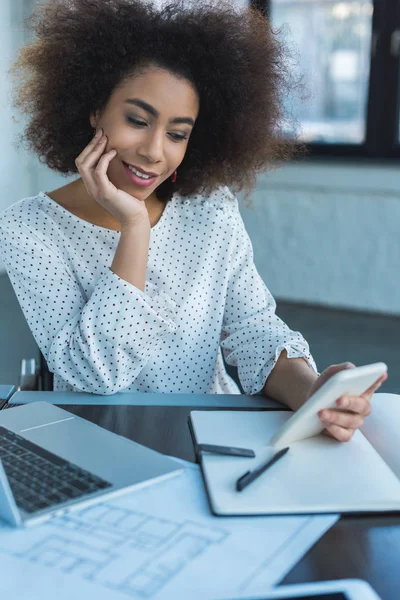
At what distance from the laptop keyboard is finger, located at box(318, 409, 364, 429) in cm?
26

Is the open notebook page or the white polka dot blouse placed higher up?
the white polka dot blouse

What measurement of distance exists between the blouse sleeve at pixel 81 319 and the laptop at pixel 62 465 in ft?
0.65

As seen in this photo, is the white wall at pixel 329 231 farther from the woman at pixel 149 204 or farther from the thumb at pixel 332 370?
the thumb at pixel 332 370

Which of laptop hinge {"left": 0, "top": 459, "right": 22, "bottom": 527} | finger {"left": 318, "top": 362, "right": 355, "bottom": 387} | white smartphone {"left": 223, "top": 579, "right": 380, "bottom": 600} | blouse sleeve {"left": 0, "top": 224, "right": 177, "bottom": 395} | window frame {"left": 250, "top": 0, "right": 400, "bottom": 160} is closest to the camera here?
white smartphone {"left": 223, "top": 579, "right": 380, "bottom": 600}

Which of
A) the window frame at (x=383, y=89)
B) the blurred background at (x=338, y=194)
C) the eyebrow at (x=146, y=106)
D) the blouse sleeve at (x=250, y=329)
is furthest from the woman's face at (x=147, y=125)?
the window frame at (x=383, y=89)

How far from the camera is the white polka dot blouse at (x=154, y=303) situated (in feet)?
3.78

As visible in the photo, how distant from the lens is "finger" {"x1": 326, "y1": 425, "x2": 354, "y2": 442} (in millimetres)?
876

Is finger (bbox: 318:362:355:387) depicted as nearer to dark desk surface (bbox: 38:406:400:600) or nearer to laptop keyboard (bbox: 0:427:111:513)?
dark desk surface (bbox: 38:406:400:600)

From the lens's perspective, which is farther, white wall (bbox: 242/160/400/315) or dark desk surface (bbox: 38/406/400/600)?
white wall (bbox: 242/160/400/315)

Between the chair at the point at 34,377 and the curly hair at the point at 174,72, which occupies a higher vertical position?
the curly hair at the point at 174,72

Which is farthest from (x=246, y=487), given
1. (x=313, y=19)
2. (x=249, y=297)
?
(x=313, y=19)

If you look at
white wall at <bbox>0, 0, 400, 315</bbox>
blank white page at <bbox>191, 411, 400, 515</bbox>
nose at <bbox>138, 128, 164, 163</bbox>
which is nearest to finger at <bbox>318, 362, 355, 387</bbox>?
blank white page at <bbox>191, 411, 400, 515</bbox>

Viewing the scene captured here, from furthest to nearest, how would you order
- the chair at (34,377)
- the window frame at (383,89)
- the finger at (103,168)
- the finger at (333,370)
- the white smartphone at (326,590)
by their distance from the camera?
the window frame at (383,89) < the chair at (34,377) < the finger at (103,168) < the finger at (333,370) < the white smartphone at (326,590)

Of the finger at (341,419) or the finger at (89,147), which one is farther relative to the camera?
the finger at (89,147)
